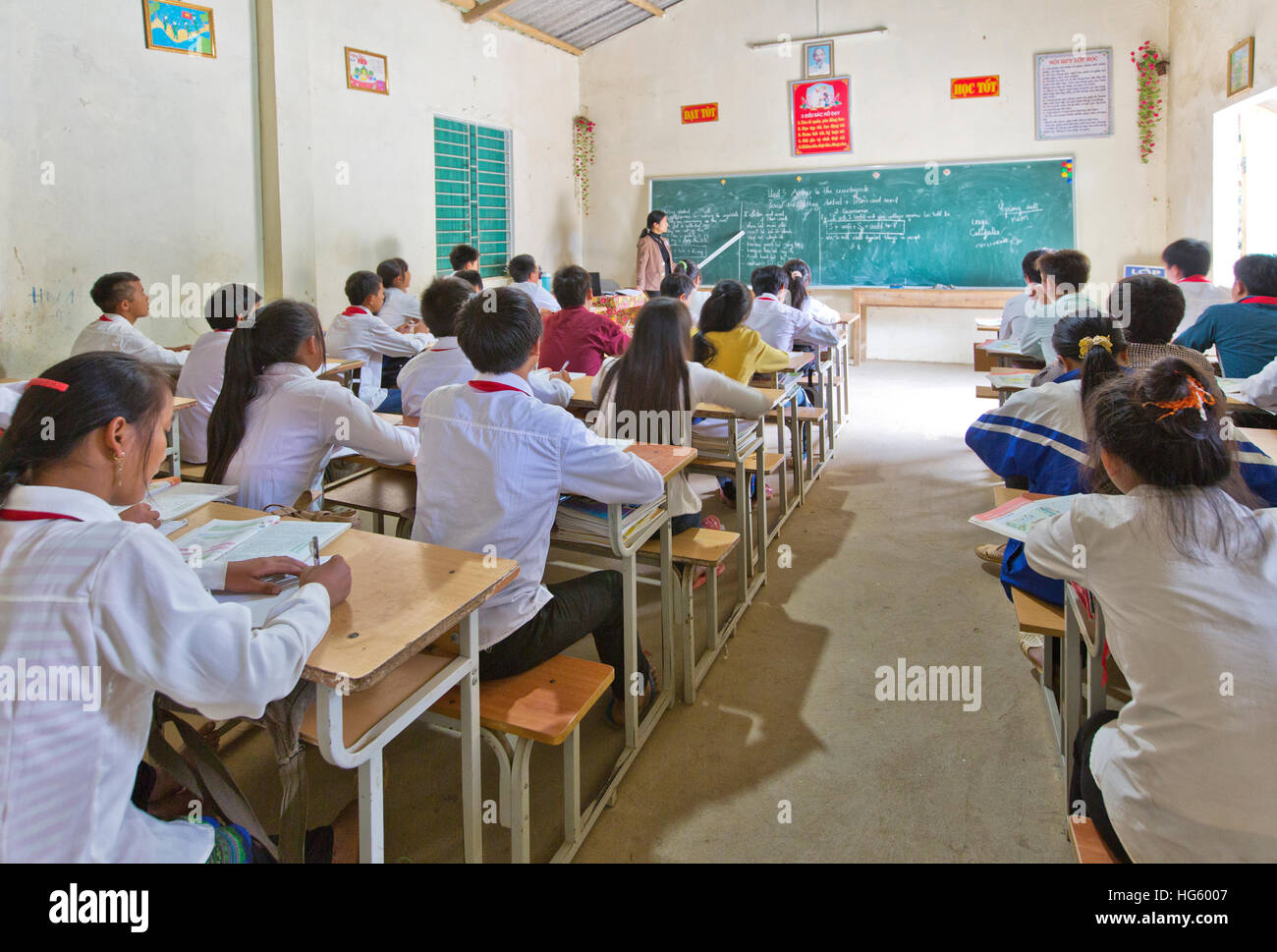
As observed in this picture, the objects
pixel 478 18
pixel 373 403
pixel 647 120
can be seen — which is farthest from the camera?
pixel 647 120

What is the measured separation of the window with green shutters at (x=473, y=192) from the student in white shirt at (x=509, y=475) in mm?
5719

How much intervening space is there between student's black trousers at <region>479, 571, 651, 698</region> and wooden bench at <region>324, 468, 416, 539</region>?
17.7 inches

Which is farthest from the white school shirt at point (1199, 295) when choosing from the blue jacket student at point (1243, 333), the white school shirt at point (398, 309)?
the white school shirt at point (398, 309)

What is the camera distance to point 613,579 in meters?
2.06

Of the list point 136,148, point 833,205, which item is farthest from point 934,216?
point 136,148

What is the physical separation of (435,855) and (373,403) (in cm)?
286

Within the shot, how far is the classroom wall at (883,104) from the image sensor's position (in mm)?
7258

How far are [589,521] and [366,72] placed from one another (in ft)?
18.2

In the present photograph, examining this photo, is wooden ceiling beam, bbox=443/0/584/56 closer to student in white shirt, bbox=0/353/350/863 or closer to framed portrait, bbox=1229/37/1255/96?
framed portrait, bbox=1229/37/1255/96

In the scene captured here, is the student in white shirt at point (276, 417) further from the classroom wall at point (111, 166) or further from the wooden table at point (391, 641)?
the classroom wall at point (111, 166)

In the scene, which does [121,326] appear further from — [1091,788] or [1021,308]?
[1021,308]

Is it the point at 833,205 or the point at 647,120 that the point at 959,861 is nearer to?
the point at 833,205

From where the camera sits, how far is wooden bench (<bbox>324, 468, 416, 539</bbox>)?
2189mm
